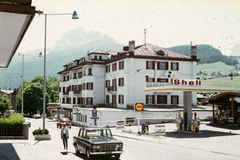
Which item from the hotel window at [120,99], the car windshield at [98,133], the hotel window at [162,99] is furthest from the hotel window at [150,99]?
the car windshield at [98,133]

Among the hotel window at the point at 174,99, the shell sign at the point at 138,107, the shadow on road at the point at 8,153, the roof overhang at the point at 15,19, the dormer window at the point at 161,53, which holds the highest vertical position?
the dormer window at the point at 161,53

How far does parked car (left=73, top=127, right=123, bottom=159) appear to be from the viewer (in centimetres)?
1533

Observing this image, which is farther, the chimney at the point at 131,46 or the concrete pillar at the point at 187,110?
the chimney at the point at 131,46

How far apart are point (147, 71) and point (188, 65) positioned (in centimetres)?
838

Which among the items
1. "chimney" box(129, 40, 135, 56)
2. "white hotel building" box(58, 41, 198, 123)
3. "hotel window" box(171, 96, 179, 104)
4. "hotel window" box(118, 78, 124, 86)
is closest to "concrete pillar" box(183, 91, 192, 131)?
A: "white hotel building" box(58, 41, 198, 123)

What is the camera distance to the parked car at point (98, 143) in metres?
15.3

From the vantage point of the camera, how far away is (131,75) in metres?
52.7

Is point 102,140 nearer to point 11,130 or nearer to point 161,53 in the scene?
point 11,130

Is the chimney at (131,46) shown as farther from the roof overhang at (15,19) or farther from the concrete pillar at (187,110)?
the roof overhang at (15,19)

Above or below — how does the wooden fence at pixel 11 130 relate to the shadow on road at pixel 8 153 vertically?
above

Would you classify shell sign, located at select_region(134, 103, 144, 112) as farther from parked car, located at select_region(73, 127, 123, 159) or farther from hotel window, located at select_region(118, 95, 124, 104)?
hotel window, located at select_region(118, 95, 124, 104)

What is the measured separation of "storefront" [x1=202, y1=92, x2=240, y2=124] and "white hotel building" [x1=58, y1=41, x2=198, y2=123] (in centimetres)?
971

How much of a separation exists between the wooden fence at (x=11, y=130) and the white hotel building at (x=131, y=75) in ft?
77.9

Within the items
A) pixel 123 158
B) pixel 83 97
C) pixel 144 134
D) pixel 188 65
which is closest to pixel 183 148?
pixel 123 158
